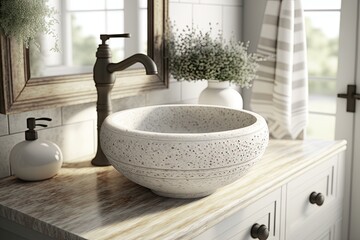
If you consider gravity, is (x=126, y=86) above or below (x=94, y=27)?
below

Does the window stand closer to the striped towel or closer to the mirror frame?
the striped towel

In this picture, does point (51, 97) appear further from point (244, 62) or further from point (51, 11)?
point (244, 62)

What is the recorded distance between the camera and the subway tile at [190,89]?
1925 mm

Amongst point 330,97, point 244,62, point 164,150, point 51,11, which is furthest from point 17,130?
point 330,97

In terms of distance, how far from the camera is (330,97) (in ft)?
6.92

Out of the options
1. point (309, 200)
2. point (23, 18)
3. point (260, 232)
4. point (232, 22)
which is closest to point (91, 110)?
point (23, 18)

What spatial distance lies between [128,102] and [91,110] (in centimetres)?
16

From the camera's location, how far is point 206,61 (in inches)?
67.6

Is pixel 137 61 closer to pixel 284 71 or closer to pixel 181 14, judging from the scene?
pixel 181 14

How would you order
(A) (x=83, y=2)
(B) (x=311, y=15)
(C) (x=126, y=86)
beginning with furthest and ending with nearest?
(B) (x=311, y=15)
(C) (x=126, y=86)
(A) (x=83, y=2)

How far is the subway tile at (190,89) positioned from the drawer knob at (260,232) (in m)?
0.76

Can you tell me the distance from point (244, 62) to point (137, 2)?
439 millimetres

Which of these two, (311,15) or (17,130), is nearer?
(17,130)

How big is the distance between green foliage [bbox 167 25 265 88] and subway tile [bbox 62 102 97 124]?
370 mm
